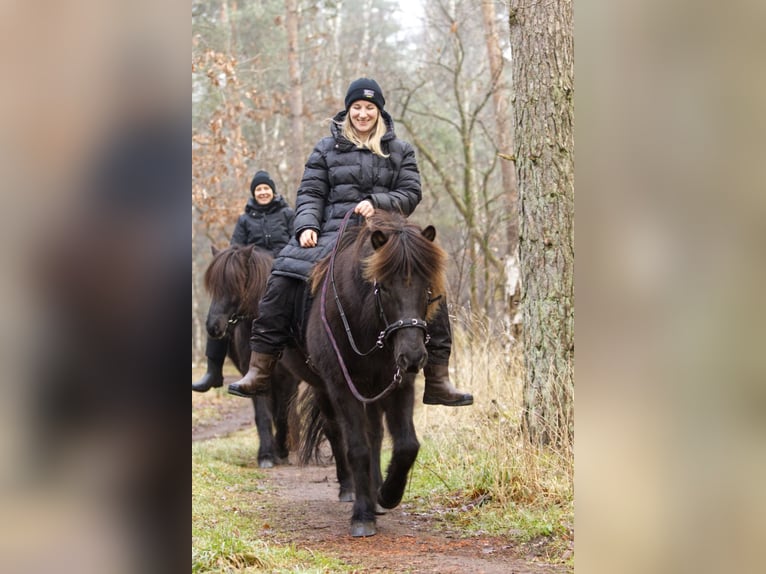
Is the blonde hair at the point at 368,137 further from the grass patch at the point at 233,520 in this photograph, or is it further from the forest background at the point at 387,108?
the forest background at the point at 387,108

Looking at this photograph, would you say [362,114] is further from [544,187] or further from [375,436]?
[375,436]

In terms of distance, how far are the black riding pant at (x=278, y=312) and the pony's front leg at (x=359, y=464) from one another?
1.01 meters

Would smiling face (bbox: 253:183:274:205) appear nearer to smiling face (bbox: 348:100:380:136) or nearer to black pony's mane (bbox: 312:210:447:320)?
smiling face (bbox: 348:100:380:136)

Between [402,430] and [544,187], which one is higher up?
[544,187]

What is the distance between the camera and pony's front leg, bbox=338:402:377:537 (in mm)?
6184

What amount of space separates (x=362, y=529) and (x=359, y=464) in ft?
1.44

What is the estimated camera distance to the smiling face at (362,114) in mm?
6621

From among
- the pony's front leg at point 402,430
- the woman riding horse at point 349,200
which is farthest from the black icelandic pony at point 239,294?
the pony's front leg at point 402,430

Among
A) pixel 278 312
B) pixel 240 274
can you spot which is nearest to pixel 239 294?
pixel 240 274

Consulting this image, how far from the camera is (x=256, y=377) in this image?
6.96 meters

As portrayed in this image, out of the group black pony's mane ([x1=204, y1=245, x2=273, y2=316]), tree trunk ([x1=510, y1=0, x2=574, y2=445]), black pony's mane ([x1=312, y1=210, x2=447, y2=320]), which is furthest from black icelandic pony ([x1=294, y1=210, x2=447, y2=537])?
black pony's mane ([x1=204, y1=245, x2=273, y2=316])
